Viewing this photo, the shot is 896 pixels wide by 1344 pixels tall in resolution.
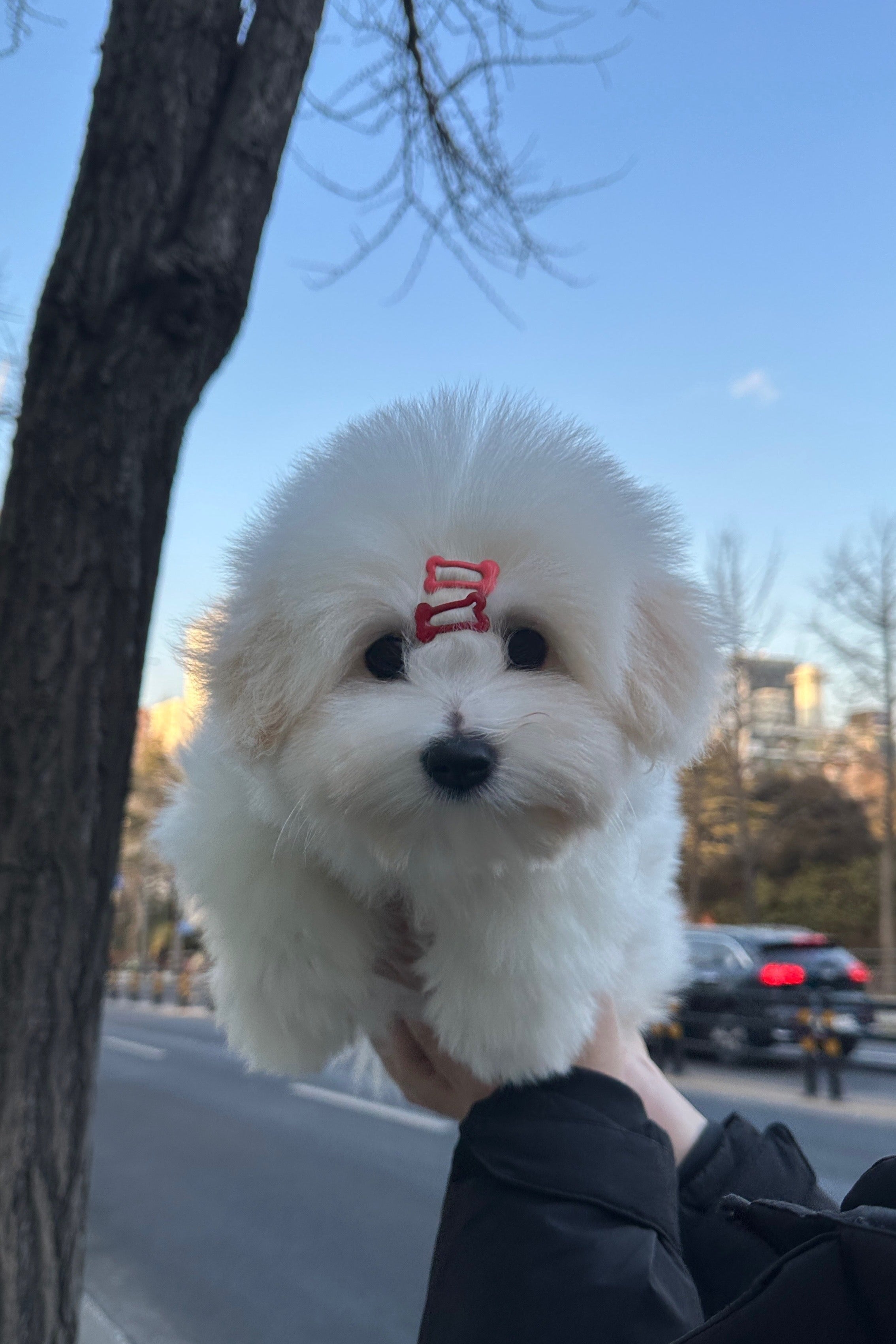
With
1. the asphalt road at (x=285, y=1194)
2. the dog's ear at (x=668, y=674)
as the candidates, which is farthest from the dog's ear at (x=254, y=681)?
the asphalt road at (x=285, y=1194)

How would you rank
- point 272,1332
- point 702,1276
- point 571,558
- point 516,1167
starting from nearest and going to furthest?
point 516,1167 < point 702,1276 < point 571,558 < point 272,1332

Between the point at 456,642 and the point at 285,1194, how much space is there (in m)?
6.60

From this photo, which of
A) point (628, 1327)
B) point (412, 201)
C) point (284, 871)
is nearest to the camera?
point (628, 1327)

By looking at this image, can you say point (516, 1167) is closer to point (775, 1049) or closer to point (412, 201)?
point (412, 201)

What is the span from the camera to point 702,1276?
118cm

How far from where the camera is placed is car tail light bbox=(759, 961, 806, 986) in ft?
33.4

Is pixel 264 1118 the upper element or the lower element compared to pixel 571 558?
lower

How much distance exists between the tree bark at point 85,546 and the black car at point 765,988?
22.0ft

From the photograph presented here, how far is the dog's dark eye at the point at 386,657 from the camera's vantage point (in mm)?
1426

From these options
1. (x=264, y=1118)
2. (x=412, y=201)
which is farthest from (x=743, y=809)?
(x=412, y=201)

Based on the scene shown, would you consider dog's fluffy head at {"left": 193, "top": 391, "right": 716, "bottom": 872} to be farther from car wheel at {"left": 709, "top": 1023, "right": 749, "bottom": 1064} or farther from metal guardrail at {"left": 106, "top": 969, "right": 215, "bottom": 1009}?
metal guardrail at {"left": 106, "top": 969, "right": 215, "bottom": 1009}

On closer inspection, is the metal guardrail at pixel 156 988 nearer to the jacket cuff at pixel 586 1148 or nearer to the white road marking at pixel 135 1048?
the white road marking at pixel 135 1048

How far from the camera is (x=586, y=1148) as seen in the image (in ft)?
3.56

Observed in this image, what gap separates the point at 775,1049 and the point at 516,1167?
31.8 ft
